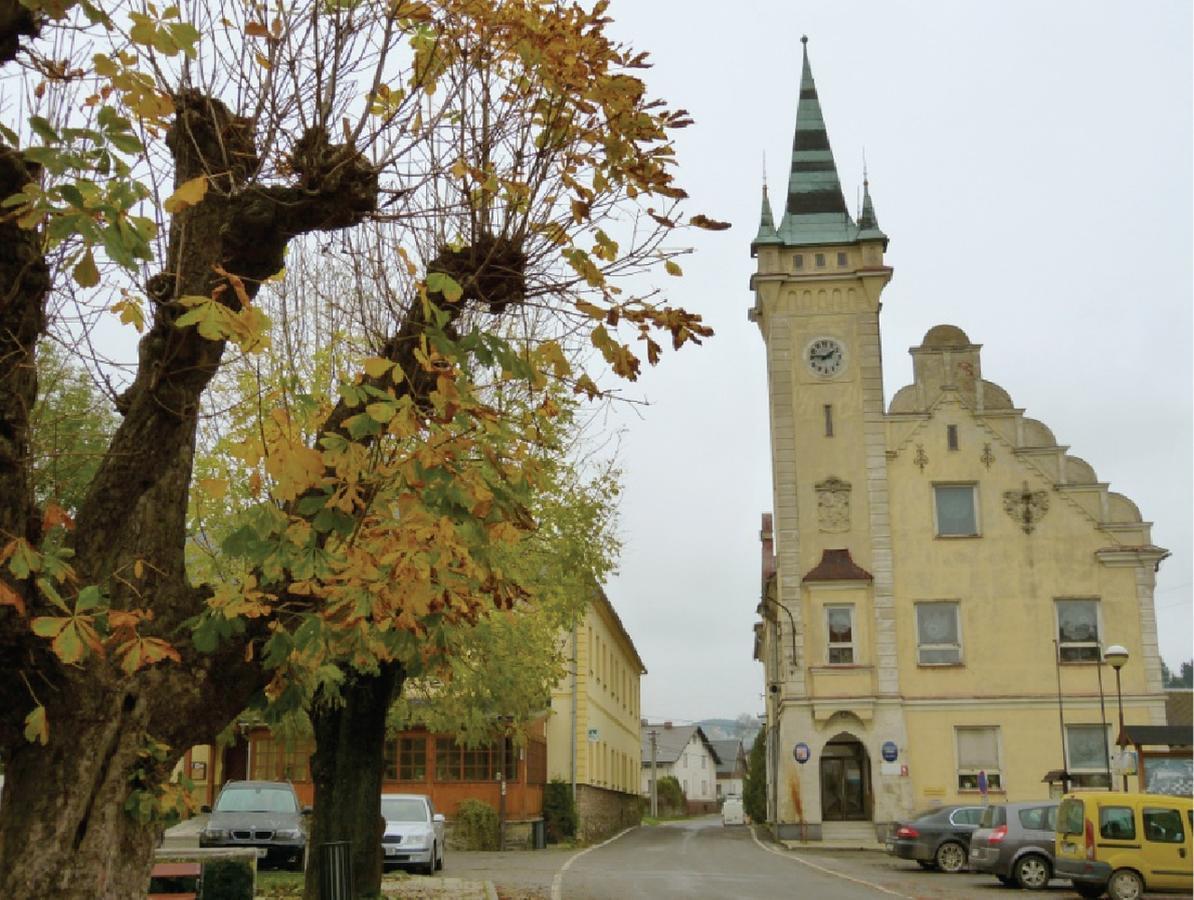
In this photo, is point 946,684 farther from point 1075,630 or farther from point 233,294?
point 233,294

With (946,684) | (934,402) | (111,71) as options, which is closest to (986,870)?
(946,684)

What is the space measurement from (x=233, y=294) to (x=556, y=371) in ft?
6.63

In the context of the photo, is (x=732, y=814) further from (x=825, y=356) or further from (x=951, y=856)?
(x=951, y=856)

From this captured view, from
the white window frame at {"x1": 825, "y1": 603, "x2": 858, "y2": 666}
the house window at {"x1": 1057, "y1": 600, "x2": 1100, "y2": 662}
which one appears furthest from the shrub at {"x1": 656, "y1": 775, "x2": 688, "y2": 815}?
the house window at {"x1": 1057, "y1": 600, "x2": 1100, "y2": 662}

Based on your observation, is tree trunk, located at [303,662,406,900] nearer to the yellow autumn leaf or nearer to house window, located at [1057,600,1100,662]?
the yellow autumn leaf

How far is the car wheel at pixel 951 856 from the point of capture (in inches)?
1078

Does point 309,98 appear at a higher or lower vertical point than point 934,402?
lower

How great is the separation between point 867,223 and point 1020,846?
2345 cm

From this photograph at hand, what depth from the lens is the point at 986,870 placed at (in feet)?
77.8

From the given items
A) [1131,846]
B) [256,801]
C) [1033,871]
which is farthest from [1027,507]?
[256,801]

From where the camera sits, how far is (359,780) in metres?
16.1

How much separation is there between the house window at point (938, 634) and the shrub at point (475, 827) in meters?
13.6

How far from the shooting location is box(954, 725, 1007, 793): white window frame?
3772cm

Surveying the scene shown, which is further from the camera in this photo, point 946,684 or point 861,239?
point 861,239
